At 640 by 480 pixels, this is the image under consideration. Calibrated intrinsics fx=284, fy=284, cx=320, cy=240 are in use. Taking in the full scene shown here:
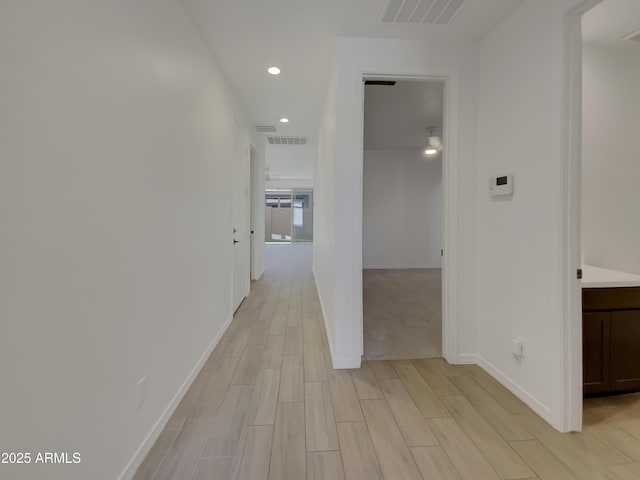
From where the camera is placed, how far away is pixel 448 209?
235 centimetres

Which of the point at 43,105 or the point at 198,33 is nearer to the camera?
the point at 43,105

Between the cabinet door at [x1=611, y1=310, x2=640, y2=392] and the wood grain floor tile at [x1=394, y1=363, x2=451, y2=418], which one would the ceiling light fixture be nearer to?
the cabinet door at [x1=611, y1=310, x2=640, y2=392]

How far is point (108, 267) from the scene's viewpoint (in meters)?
1.17

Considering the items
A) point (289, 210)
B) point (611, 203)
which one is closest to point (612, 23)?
point (611, 203)

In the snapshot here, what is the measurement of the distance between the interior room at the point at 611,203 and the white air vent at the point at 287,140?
4089mm

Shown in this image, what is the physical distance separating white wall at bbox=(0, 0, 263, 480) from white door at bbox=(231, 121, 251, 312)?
1493 mm

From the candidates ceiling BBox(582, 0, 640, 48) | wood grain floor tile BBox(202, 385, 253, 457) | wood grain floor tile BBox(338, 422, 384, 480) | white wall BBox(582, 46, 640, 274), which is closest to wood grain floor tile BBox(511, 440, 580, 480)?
wood grain floor tile BBox(338, 422, 384, 480)

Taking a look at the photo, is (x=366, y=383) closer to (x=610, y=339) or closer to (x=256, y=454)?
(x=256, y=454)

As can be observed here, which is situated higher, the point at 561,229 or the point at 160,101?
the point at 160,101

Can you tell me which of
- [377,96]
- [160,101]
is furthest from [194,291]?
[377,96]

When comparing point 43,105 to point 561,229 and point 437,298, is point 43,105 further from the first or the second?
point 437,298

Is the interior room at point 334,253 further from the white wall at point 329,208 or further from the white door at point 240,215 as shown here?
the white door at point 240,215

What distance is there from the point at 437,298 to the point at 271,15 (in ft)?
13.2

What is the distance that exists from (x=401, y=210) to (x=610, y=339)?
16.8 ft
